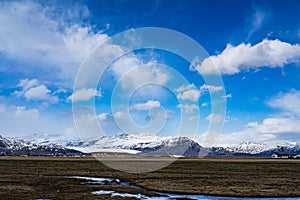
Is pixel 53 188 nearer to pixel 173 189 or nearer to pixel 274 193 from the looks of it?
pixel 173 189

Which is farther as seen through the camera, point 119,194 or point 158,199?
point 119,194

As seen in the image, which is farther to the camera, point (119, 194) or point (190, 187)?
point (190, 187)

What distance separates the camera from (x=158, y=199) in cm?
4075

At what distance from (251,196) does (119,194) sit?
17005mm

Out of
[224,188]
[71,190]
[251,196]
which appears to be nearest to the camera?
[251,196]

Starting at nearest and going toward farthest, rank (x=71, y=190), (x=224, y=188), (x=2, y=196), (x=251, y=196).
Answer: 1. (x=2, y=196)
2. (x=251, y=196)
3. (x=71, y=190)
4. (x=224, y=188)

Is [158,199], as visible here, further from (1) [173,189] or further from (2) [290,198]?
(2) [290,198]

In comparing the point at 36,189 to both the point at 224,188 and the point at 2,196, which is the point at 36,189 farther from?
the point at 224,188

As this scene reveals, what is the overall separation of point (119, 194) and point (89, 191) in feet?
15.2

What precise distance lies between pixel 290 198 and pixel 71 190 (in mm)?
28569

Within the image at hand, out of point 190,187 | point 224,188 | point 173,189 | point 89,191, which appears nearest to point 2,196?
point 89,191

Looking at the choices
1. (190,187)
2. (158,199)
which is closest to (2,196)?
(158,199)

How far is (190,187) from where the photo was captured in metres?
51.8

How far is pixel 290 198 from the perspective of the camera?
42.5 m
